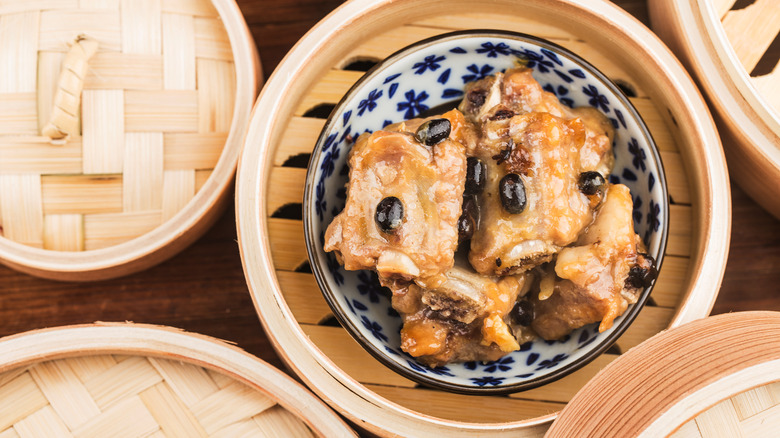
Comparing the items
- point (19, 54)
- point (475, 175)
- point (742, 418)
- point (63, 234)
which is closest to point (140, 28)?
point (19, 54)

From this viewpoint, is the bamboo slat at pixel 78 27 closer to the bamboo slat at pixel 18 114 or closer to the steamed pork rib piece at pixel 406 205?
the bamboo slat at pixel 18 114

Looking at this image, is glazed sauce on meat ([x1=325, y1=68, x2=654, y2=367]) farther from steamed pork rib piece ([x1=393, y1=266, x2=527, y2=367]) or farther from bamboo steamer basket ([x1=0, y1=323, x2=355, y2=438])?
bamboo steamer basket ([x1=0, y1=323, x2=355, y2=438])

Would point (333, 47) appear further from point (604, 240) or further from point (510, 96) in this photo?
point (604, 240)

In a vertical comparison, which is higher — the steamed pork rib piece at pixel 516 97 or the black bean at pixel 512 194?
the steamed pork rib piece at pixel 516 97

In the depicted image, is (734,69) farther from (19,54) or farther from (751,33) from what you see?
(19,54)

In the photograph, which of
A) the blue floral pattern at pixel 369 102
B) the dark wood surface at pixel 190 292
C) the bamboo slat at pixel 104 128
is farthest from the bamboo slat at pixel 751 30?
the bamboo slat at pixel 104 128

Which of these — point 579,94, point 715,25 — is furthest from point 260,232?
point 715,25

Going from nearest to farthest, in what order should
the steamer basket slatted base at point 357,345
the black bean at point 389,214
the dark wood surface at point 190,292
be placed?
the black bean at point 389,214
the steamer basket slatted base at point 357,345
the dark wood surface at point 190,292

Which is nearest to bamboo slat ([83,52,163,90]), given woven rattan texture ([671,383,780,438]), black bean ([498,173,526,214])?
black bean ([498,173,526,214])
